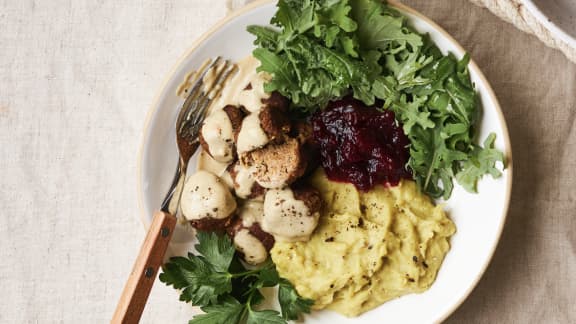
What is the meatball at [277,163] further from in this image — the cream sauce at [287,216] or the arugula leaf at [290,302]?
the arugula leaf at [290,302]

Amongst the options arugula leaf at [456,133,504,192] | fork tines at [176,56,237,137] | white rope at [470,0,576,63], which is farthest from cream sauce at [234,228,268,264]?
white rope at [470,0,576,63]

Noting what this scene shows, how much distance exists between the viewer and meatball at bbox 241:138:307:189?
2682 mm

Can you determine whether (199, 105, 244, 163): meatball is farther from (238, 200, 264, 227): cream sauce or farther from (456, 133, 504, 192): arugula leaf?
(456, 133, 504, 192): arugula leaf

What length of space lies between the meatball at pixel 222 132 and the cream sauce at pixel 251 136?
57 millimetres

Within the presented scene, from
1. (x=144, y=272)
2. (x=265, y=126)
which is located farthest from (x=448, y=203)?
(x=144, y=272)

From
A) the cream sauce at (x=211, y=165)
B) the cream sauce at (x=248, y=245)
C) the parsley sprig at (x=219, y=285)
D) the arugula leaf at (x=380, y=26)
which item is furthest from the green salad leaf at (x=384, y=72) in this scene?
the parsley sprig at (x=219, y=285)

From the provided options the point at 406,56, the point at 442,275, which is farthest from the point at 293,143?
the point at 442,275

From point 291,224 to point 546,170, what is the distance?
51.8 inches

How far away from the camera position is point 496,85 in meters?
3.02

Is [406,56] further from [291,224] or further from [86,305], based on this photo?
[86,305]

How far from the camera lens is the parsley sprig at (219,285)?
2.77 m

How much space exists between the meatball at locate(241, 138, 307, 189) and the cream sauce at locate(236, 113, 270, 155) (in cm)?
4

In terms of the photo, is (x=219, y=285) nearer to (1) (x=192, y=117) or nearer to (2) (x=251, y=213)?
(2) (x=251, y=213)

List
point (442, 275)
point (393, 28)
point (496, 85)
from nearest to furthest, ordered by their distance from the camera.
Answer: point (393, 28), point (442, 275), point (496, 85)
